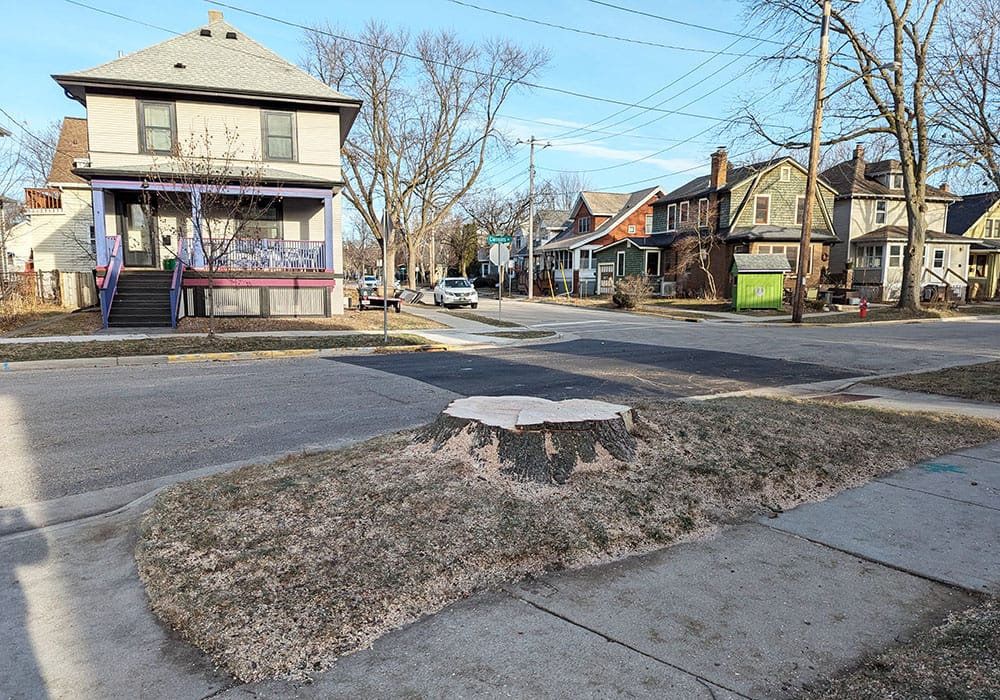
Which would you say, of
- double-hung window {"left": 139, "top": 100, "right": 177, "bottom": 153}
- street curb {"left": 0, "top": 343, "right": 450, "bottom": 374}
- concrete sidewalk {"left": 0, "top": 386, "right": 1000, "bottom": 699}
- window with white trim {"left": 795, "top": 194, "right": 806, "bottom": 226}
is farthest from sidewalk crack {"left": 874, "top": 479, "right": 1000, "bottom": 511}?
window with white trim {"left": 795, "top": 194, "right": 806, "bottom": 226}

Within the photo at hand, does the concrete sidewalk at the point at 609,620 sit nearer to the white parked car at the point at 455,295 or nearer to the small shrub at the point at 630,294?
the white parked car at the point at 455,295

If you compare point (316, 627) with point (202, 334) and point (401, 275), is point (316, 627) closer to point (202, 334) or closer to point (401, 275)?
point (202, 334)

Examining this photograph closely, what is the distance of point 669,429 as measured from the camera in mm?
5637

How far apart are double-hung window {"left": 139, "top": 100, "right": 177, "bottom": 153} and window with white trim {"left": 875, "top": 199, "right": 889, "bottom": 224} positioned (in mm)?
42843

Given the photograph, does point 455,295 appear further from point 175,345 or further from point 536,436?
point 536,436

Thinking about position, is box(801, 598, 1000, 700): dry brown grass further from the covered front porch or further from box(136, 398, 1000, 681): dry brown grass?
the covered front porch

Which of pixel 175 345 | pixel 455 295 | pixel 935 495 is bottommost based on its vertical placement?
pixel 935 495

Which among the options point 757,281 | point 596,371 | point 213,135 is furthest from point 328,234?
point 757,281

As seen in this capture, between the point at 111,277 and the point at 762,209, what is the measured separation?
119 feet

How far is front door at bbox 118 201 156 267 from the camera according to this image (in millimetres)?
22172

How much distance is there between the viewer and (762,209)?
4069cm

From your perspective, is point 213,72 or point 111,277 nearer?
point 111,277

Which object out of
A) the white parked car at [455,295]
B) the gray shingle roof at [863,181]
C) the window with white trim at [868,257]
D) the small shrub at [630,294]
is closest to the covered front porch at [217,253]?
the white parked car at [455,295]

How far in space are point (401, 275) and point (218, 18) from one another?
61.7 m
